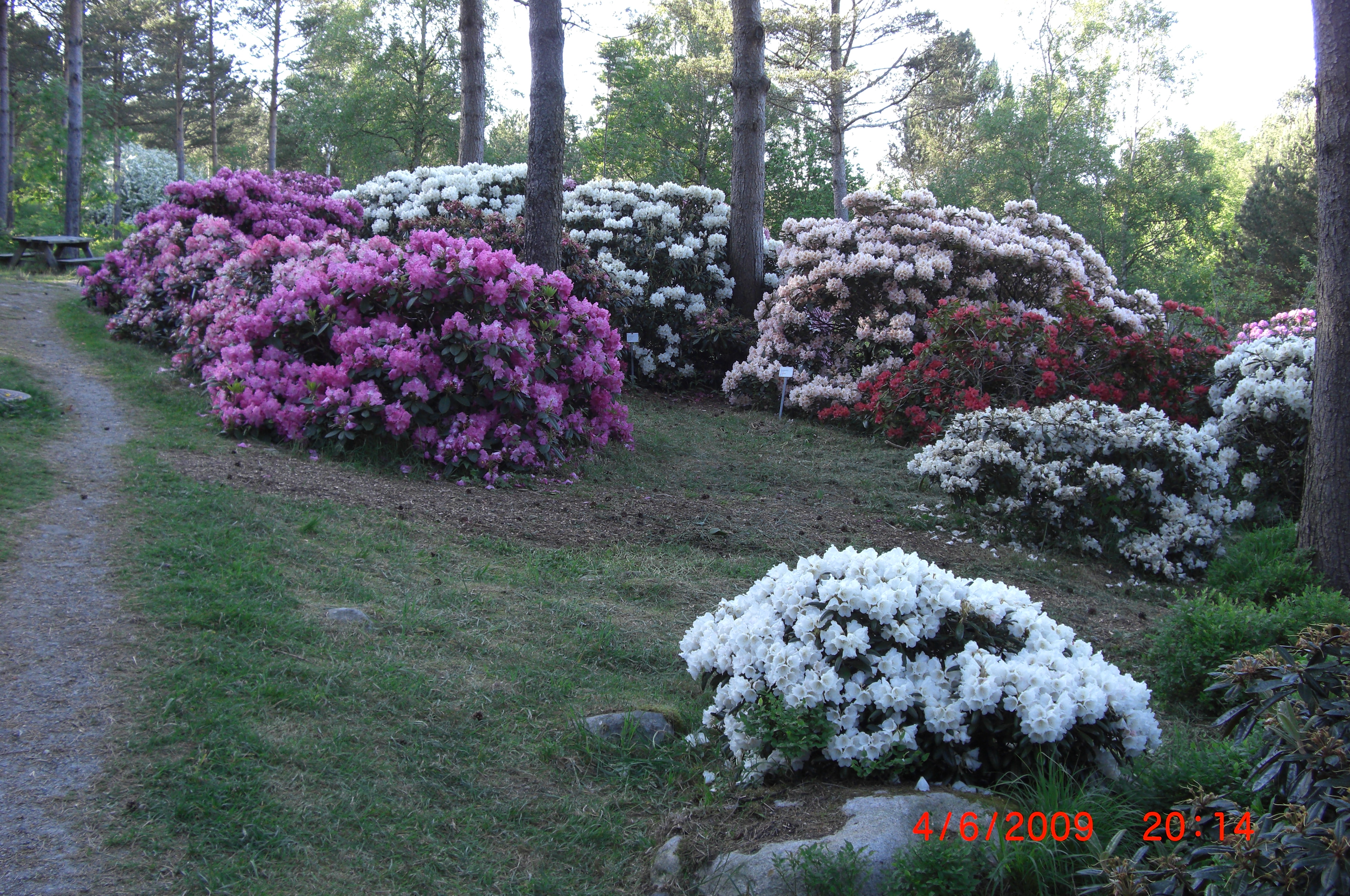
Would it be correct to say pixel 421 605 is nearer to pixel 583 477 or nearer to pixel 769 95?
pixel 583 477

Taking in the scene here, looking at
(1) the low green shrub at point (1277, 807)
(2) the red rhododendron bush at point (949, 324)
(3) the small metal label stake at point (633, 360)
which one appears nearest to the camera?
(1) the low green shrub at point (1277, 807)

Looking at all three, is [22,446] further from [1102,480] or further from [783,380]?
[783,380]

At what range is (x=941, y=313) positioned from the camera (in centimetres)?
791

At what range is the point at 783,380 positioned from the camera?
360 inches

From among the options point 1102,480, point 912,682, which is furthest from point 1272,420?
point 912,682

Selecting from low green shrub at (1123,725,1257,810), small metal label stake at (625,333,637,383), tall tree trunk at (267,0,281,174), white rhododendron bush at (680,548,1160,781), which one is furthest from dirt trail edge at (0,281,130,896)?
tall tree trunk at (267,0,281,174)

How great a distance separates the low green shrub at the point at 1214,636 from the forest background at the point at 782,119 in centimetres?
1530

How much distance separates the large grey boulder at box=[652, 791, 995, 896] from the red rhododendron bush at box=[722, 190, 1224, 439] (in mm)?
4789

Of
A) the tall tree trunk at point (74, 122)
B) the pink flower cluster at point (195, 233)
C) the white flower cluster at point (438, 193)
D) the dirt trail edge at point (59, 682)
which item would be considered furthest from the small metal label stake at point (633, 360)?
the tall tree trunk at point (74, 122)

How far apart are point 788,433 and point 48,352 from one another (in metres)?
6.29

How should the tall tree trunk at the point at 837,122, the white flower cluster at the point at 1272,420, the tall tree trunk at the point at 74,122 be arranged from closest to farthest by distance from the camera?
the white flower cluster at the point at 1272,420, the tall tree trunk at the point at 74,122, the tall tree trunk at the point at 837,122

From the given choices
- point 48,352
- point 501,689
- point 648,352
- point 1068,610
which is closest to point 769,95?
point 648,352

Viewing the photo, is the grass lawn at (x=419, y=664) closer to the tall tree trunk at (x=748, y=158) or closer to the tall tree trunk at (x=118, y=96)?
the tall tree trunk at (x=748, y=158)

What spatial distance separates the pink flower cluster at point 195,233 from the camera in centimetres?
852
